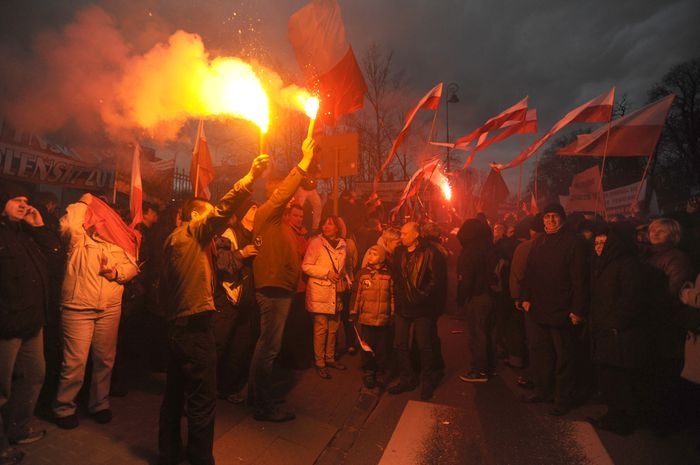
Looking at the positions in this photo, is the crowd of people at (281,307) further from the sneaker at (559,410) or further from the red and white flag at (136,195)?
the red and white flag at (136,195)

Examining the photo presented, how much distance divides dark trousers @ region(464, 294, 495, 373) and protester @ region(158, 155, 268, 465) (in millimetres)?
4016

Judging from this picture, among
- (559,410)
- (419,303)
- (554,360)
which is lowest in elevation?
(559,410)

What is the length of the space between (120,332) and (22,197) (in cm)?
230

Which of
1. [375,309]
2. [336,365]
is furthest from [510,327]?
[336,365]

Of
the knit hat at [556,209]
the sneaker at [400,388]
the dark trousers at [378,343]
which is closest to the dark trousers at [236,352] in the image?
the dark trousers at [378,343]

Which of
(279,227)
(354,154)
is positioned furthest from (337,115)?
(279,227)

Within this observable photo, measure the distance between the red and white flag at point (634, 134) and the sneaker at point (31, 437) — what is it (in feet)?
26.9

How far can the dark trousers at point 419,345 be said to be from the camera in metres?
5.18

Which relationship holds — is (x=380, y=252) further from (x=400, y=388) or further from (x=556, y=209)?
(x=556, y=209)

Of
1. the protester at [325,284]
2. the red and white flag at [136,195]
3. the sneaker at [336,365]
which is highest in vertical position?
the red and white flag at [136,195]

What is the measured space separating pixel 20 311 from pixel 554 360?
555cm

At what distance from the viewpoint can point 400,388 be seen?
5.17 meters

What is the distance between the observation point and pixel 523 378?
223 inches

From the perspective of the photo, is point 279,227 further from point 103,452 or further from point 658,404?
point 658,404
